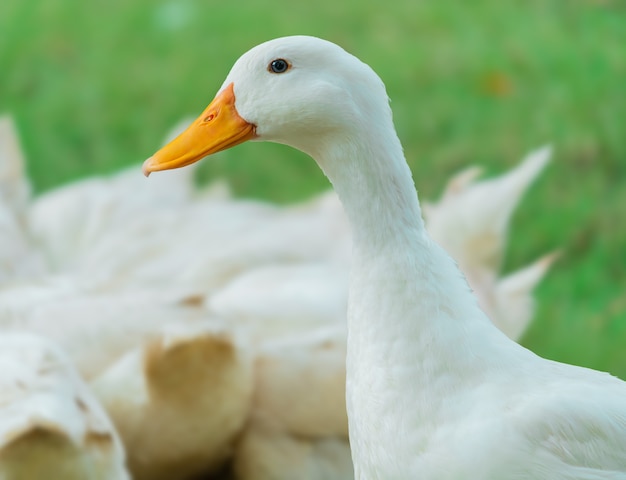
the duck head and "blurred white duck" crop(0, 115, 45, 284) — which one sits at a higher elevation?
the duck head

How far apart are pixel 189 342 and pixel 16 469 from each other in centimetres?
29

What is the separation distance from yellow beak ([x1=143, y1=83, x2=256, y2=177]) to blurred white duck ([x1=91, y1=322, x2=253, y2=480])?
43cm

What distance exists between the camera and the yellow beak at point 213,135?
1.08 m

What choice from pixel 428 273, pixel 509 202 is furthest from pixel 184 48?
pixel 428 273

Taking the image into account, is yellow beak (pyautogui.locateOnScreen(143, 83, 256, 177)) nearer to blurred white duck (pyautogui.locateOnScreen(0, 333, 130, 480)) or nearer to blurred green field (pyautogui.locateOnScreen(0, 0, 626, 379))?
blurred white duck (pyautogui.locateOnScreen(0, 333, 130, 480))

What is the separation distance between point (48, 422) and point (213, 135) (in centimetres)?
40

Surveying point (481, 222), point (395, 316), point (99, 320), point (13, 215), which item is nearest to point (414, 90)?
point (481, 222)

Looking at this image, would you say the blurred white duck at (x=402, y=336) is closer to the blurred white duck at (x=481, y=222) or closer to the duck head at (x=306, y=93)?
the duck head at (x=306, y=93)

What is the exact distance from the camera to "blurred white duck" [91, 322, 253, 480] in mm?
1499

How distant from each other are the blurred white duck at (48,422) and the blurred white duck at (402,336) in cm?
36

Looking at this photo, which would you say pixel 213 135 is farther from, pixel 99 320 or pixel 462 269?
pixel 462 269

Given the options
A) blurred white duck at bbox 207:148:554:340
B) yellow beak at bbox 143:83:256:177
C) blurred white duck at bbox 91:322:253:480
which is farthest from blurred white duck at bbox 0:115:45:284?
yellow beak at bbox 143:83:256:177

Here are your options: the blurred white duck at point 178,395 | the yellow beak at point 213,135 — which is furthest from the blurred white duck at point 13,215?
the yellow beak at point 213,135

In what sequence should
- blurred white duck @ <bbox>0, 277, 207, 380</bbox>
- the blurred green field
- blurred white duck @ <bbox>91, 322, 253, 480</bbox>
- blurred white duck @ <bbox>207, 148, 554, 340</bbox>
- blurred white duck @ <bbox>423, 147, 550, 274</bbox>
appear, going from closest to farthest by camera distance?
blurred white duck @ <bbox>91, 322, 253, 480</bbox> → blurred white duck @ <bbox>0, 277, 207, 380</bbox> → blurred white duck @ <bbox>207, 148, 554, 340</bbox> → blurred white duck @ <bbox>423, 147, 550, 274</bbox> → the blurred green field
